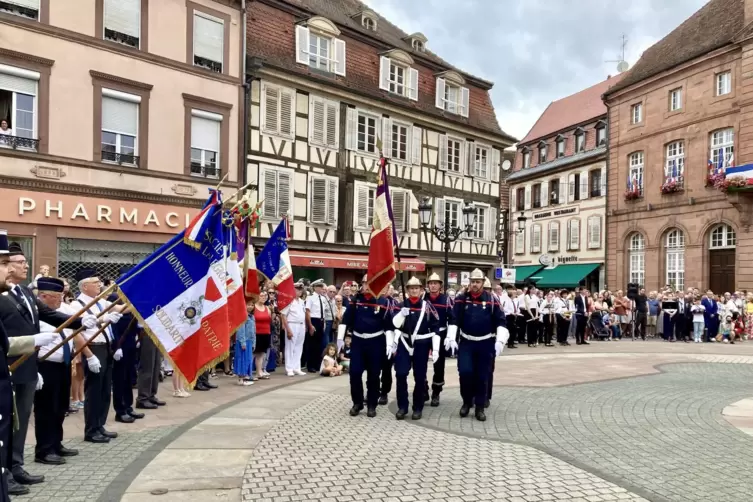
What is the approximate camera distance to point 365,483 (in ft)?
18.6

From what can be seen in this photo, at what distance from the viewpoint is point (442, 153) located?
28688 millimetres

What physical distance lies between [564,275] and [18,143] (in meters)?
32.1

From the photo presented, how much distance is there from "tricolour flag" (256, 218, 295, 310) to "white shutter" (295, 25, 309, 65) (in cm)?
1283

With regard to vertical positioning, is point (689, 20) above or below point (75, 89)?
above

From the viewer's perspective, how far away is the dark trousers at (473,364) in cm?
878

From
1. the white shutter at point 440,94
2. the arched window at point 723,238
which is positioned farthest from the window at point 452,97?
the arched window at point 723,238

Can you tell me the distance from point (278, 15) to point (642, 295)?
1761 centimetres

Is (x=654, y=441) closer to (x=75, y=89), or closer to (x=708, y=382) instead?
(x=708, y=382)

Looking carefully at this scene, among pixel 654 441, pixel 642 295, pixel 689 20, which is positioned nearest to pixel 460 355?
pixel 654 441

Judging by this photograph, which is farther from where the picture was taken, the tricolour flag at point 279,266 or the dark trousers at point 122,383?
the tricolour flag at point 279,266

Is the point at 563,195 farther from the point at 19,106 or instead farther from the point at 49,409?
the point at 49,409

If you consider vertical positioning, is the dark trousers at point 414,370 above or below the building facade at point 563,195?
below

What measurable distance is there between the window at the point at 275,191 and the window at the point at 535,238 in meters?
25.9

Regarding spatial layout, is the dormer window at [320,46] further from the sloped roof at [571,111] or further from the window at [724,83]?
the sloped roof at [571,111]
